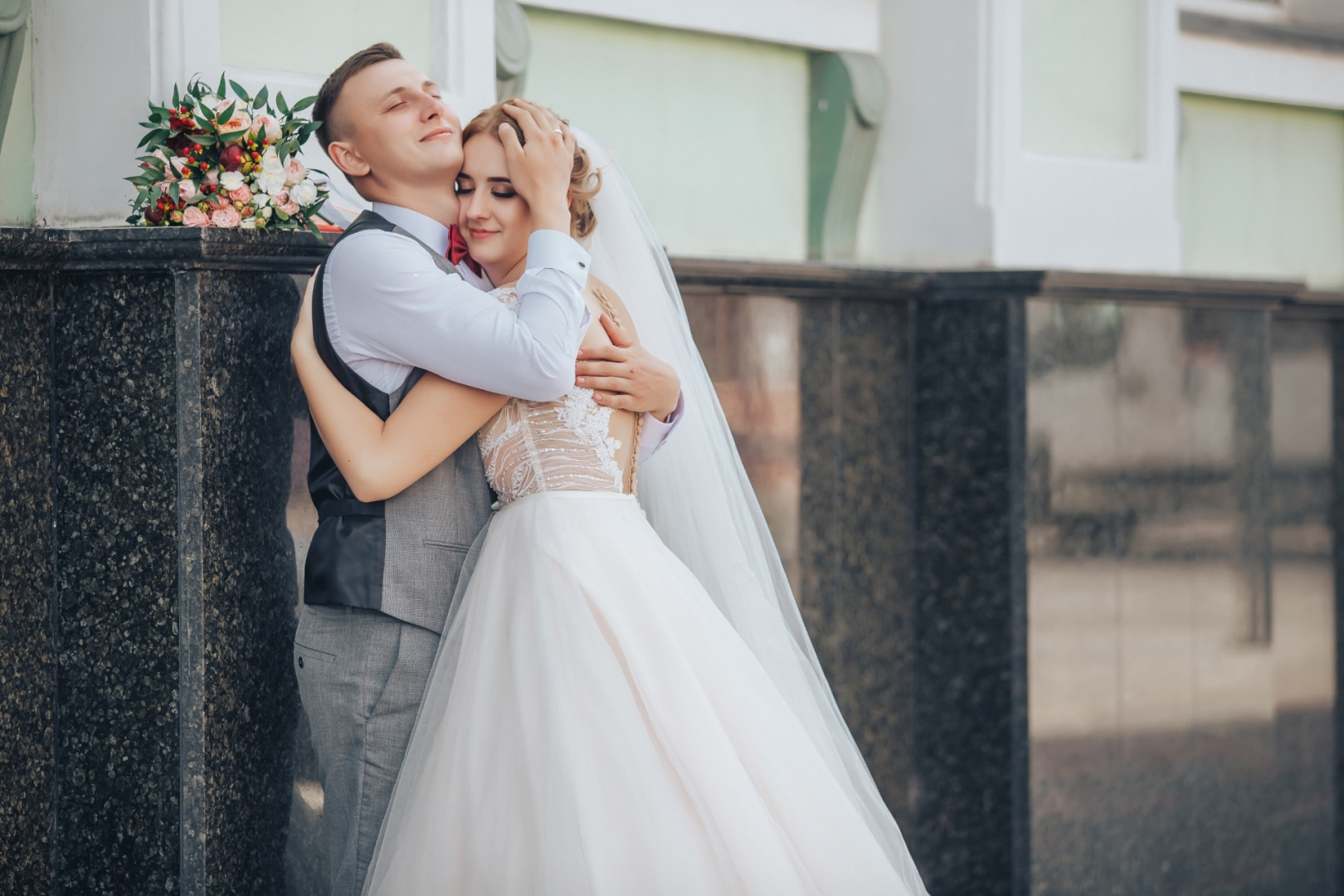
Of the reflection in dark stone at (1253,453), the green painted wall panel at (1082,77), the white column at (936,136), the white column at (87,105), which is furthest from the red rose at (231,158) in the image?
the reflection in dark stone at (1253,453)

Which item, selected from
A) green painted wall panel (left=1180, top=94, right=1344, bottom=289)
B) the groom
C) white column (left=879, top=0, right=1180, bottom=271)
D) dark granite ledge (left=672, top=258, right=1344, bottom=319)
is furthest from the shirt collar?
green painted wall panel (left=1180, top=94, right=1344, bottom=289)

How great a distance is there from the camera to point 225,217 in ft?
9.80

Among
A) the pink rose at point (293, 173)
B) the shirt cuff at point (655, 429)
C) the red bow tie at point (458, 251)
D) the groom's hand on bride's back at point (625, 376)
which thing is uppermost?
the pink rose at point (293, 173)

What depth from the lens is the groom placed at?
2566 mm

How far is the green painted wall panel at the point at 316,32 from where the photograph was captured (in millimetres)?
3348

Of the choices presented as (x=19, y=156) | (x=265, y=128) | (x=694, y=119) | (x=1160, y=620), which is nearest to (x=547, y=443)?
(x=265, y=128)

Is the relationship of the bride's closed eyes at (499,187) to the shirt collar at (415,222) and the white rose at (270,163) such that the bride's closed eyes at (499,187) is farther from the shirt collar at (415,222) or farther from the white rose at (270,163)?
the white rose at (270,163)

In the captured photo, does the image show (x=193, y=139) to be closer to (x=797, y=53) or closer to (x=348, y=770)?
(x=348, y=770)

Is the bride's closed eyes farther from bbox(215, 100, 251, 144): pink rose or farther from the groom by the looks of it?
bbox(215, 100, 251, 144): pink rose

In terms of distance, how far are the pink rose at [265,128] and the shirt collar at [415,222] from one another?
395 millimetres

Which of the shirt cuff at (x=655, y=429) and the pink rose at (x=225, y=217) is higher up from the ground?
the pink rose at (x=225, y=217)

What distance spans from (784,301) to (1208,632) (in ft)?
6.55

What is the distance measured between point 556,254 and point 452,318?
0.77 ft

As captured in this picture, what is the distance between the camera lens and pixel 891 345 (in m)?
4.62
